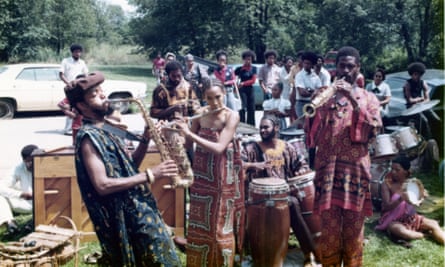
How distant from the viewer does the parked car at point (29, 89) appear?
13867 mm

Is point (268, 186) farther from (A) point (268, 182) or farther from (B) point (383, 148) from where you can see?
(B) point (383, 148)

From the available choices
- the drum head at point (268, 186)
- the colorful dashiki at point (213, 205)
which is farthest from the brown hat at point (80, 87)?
the drum head at point (268, 186)

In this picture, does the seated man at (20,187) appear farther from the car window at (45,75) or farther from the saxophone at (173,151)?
the car window at (45,75)

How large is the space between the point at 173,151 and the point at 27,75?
37.8ft

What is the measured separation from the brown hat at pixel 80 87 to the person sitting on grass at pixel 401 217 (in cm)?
390

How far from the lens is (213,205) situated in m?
4.38

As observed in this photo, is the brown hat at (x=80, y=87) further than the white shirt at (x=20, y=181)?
No

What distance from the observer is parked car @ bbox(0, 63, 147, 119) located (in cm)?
1387

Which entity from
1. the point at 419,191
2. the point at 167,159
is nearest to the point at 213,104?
the point at 167,159

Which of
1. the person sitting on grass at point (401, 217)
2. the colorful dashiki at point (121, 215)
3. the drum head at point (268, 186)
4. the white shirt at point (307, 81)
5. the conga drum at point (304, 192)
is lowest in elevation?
the person sitting on grass at point (401, 217)

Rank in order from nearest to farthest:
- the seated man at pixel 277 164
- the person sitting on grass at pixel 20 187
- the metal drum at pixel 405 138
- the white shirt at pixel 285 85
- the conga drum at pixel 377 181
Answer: the seated man at pixel 277 164 → the person sitting on grass at pixel 20 187 → the conga drum at pixel 377 181 → the metal drum at pixel 405 138 → the white shirt at pixel 285 85

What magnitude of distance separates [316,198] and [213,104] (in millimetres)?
1142

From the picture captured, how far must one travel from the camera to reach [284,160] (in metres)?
5.01

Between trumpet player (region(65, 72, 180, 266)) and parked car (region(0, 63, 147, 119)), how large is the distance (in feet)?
35.9
